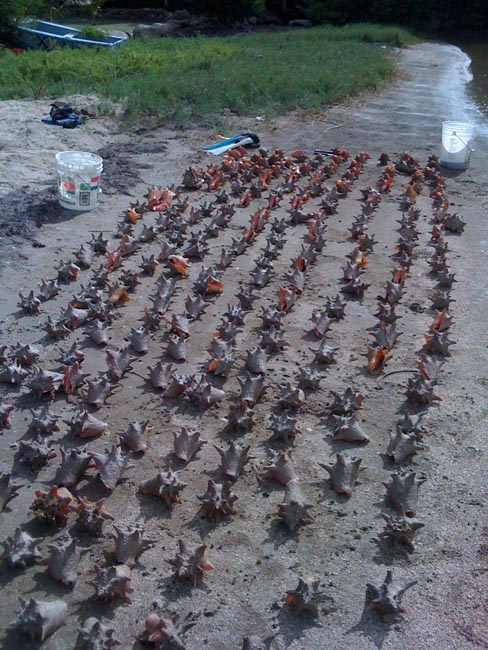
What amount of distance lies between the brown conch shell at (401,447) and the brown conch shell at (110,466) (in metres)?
1.34

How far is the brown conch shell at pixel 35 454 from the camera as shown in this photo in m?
3.90

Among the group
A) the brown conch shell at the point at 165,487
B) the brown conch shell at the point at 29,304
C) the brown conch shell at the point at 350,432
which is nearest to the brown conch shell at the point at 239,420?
the brown conch shell at the point at 350,432

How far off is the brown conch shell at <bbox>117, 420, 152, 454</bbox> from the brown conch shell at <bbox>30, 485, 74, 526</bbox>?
557 millimetres

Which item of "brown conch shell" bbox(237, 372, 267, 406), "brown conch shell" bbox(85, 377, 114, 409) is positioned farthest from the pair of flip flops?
"brown conch shell" bbox(237, 372, 267, 406)

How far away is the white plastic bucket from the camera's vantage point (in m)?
9.96

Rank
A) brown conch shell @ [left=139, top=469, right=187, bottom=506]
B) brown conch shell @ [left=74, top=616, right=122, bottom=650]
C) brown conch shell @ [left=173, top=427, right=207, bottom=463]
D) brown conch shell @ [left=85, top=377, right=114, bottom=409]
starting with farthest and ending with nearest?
brown conch shell @ [left=85, top=377, right=114, bottom=409] < brown conch shell @ [left=173, top=427, right=207, bottom=463] < brown conch shell @ [left=139, top=469, right=187, bottom=506] < brown conch shell @ [left=74, top=616, right=122, bottom=650]

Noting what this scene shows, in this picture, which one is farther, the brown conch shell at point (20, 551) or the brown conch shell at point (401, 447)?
the brown conch shell at point (401, 447)

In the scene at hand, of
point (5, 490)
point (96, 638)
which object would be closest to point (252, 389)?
point (5, 490)

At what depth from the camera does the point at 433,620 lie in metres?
3.20

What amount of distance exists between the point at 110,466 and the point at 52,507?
0.38 meters

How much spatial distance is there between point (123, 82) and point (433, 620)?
443 inches

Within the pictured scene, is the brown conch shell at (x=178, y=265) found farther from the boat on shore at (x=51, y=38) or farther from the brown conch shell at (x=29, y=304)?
the boat on shore at (x=51, y=38)

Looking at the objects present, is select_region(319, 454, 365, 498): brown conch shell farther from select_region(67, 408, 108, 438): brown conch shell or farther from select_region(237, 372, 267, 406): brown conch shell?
select_region(67, 408, 108, 438): brown conch shell

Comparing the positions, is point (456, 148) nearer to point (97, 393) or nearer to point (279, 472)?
point (97, 393)
